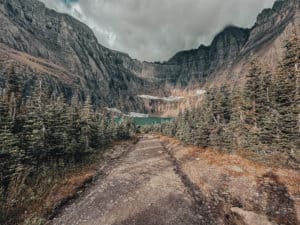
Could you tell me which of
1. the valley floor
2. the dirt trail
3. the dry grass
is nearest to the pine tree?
the dry grass

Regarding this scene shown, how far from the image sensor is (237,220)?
38.0ft

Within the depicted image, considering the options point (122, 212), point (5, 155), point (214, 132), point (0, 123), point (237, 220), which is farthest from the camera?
point (214, 132)

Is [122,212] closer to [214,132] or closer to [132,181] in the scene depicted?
[132,181]

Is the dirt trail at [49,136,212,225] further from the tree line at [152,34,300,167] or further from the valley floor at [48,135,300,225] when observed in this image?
the tree line at [152,34,300,167]

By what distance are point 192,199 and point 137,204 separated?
4.23 m

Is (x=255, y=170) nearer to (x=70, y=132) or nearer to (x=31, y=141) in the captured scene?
(x=31, y=141)

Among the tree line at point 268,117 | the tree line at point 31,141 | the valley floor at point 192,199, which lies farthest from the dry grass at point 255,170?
the tree line at point 31,141

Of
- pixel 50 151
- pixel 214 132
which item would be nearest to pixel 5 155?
pixel 50 151

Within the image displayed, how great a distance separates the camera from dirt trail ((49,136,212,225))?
495 inches

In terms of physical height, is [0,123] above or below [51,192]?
above

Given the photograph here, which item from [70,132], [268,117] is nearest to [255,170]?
[268,117]

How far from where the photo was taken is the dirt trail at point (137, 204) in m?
12.6

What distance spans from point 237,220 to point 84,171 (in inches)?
763

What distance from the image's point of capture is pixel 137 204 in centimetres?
1486
